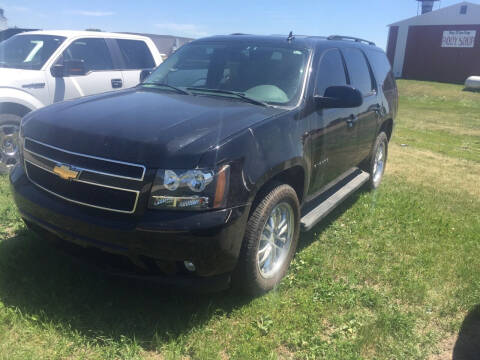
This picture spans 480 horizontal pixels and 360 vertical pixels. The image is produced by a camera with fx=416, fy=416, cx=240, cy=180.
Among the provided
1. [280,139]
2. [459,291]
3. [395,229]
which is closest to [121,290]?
[280,139]

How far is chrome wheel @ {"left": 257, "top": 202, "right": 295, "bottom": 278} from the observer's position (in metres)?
3.16

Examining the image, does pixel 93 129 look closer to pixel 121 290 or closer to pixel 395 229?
pixel 121 290

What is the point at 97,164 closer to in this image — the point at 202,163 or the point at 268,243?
the point at 202,163

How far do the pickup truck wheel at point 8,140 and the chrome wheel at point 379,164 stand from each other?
4977 mm

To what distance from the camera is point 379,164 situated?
635 cm

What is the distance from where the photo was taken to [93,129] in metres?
2.74

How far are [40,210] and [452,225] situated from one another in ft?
14.6

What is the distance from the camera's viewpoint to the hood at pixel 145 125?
2.53m

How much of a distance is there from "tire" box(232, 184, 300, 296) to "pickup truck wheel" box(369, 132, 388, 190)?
268cm

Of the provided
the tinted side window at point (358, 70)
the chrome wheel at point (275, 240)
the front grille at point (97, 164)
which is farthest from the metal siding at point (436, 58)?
the front grille at point (97, 164)

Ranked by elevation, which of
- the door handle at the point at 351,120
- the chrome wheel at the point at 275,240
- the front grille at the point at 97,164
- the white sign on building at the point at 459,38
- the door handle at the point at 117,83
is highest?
the front grille at the point at 97,164

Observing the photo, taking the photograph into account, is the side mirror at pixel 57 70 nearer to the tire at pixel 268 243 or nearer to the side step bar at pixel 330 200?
the side step bar at pixel 330 200

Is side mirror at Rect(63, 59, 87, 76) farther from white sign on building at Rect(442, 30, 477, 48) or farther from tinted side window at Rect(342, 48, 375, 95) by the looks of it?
white sign on building at Rect(442, 30, 477, 48)

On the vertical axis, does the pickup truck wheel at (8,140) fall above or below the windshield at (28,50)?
below
